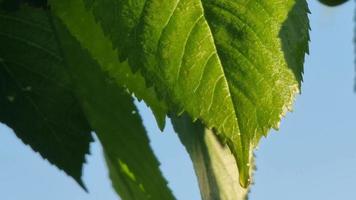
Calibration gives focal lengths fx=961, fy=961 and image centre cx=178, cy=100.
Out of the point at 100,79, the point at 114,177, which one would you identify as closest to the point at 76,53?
the point at 100,79

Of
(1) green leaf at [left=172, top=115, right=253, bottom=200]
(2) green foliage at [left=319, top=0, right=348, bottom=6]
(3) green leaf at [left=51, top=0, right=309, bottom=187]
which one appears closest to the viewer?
(3) green leaf at [left=51, top=0, right=309, bottom=187]

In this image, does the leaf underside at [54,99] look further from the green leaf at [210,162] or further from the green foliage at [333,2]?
the green foliage at [333,2]

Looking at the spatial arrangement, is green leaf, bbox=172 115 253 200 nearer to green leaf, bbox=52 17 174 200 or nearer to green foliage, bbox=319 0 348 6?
green leaf, bbox=52 17 174 200

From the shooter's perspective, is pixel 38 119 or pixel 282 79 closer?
pixel 282 79

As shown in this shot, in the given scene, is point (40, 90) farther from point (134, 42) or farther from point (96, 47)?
point (134, 42)

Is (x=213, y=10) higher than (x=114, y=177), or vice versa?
(x=213, y=10)

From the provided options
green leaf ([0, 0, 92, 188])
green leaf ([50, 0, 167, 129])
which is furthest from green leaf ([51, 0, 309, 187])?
green leaf ([0, 0, 92, 188])

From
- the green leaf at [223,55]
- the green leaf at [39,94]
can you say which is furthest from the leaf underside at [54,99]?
the green leaf at [223,55]
